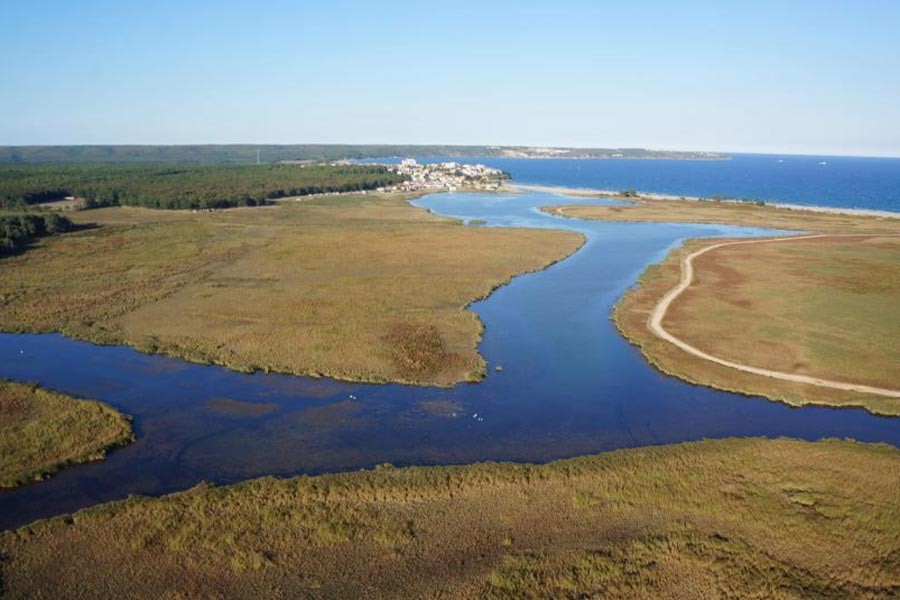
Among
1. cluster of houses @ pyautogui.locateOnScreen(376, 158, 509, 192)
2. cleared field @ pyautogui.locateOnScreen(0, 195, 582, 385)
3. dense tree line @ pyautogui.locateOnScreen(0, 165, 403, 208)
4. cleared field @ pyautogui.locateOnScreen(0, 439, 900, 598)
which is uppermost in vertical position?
cluster of houses @ pyautogui.locateOnScreen(376, 158, 509, 192)

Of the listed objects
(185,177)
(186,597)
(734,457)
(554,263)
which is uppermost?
(185,177)

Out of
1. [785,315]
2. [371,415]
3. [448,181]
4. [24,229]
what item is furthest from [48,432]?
[448,181]

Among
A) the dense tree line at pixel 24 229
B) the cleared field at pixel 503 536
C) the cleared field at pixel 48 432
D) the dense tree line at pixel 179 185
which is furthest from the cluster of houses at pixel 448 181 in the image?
the cleared field at pixel 503 536

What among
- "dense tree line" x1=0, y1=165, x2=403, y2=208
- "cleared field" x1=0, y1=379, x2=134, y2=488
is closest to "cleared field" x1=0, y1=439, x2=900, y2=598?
"cleared field" x1=0, y1=379, x2=134, y2=488

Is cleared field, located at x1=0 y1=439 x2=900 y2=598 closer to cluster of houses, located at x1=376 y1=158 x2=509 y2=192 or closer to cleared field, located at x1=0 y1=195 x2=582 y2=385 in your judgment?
cleared field, located at x1=0 y1=195 x2=582 y2=385

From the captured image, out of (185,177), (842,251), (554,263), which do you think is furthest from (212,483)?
(185,177)

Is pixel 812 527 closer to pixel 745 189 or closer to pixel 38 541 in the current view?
pixel 38 541

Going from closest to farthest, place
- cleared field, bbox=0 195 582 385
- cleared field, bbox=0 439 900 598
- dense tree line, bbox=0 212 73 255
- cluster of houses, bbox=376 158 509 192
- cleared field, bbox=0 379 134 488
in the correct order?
cleared field, bbox=0 439 900 598, cleared field, bbox=0 379 134 488, cleared field, bbox=0 195 582 385, dense tree line, bbox=0 212 73 255, cluster of houses, bbox=376 158 509 192
